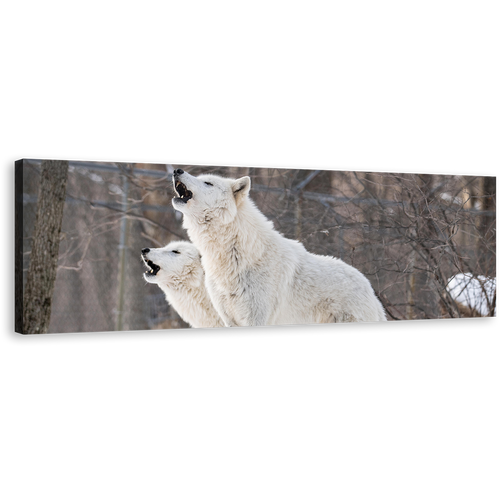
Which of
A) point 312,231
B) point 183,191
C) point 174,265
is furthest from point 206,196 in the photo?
point 312,231

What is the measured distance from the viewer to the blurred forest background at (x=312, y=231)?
4.82m

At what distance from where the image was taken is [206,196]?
514cm

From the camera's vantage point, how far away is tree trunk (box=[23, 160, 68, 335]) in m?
4.63

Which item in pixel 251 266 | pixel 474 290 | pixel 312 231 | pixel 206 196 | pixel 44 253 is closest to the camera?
pixel 44 253

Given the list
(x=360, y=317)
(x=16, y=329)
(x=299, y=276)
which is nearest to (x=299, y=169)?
(x=299, y=276)

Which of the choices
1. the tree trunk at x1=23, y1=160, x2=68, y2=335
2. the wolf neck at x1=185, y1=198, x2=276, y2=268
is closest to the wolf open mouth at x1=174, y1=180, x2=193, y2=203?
the wolf neck at x1=185, y1=198, x2=276, y2=268

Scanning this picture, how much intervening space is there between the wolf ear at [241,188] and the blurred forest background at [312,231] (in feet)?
0.40

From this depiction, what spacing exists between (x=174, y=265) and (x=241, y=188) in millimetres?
875

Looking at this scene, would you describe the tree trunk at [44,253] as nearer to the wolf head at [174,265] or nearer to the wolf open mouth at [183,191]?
the wolf head at [174,265]

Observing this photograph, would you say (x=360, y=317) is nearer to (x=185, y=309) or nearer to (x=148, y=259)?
(x=185, y=309)

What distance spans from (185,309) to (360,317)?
160 centimetres

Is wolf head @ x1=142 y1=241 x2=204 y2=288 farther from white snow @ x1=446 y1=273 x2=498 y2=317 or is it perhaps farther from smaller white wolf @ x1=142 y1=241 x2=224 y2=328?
white snow @ x1=446 y1=273 x2=498 y2=317

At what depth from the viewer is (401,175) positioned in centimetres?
611

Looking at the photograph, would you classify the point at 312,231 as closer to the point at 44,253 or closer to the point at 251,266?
the point at 251,266
